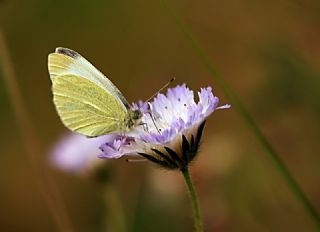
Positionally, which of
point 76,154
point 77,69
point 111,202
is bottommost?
point 111,202

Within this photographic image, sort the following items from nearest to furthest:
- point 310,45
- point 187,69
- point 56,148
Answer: point 56,148, point 310,45, point 187,69

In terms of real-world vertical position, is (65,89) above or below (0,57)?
below

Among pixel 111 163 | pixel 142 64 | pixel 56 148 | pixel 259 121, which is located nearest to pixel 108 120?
pixel 111 163

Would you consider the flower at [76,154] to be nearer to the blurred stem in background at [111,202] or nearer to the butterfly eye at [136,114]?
the blurred stem in background at [111,202]

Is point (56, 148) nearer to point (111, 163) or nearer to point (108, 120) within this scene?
point (111, 163)

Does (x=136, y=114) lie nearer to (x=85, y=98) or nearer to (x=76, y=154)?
(x=85, y=98)

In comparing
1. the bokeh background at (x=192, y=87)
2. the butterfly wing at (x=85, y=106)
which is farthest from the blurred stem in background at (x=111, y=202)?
the butterfly wing at (x=85, y=106)

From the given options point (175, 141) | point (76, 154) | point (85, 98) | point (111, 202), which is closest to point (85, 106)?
point (85, 98)

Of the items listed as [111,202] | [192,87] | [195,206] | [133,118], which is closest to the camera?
[195,206]
